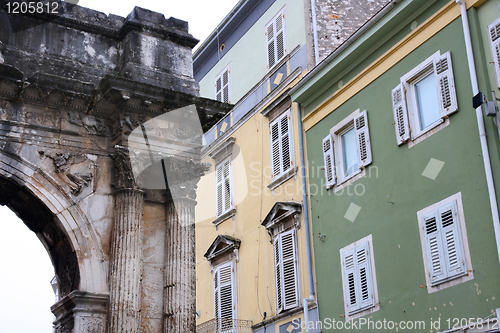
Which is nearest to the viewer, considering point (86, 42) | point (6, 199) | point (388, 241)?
point (6, 199)

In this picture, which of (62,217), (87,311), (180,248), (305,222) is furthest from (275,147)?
(87,311)

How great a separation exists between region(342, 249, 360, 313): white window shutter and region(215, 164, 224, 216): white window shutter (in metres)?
6.59

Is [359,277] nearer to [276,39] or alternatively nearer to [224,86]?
[276,39]

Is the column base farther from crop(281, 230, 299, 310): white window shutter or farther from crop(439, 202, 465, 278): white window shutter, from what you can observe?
crop(281, 230, 299, 310): white window shutter

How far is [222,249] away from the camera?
18.7 metres

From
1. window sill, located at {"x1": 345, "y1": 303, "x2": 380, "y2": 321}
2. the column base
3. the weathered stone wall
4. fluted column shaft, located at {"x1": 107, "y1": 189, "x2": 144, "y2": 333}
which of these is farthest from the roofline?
the column base

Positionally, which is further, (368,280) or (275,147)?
(275,147)

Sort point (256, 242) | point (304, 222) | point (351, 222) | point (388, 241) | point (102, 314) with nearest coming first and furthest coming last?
point (102, 314) → point (388, 241) → point (351, 222) → point (304, 222) → point (256, 242)

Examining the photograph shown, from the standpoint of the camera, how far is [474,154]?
10875mm

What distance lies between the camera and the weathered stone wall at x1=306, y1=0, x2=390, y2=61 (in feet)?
54.2

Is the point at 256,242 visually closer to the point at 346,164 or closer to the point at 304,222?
the point at 304,222

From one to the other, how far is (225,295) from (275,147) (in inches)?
178

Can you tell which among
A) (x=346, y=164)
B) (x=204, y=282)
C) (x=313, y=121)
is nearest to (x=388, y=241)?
(x=346, y=164)

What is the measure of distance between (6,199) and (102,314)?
7.84 feet
